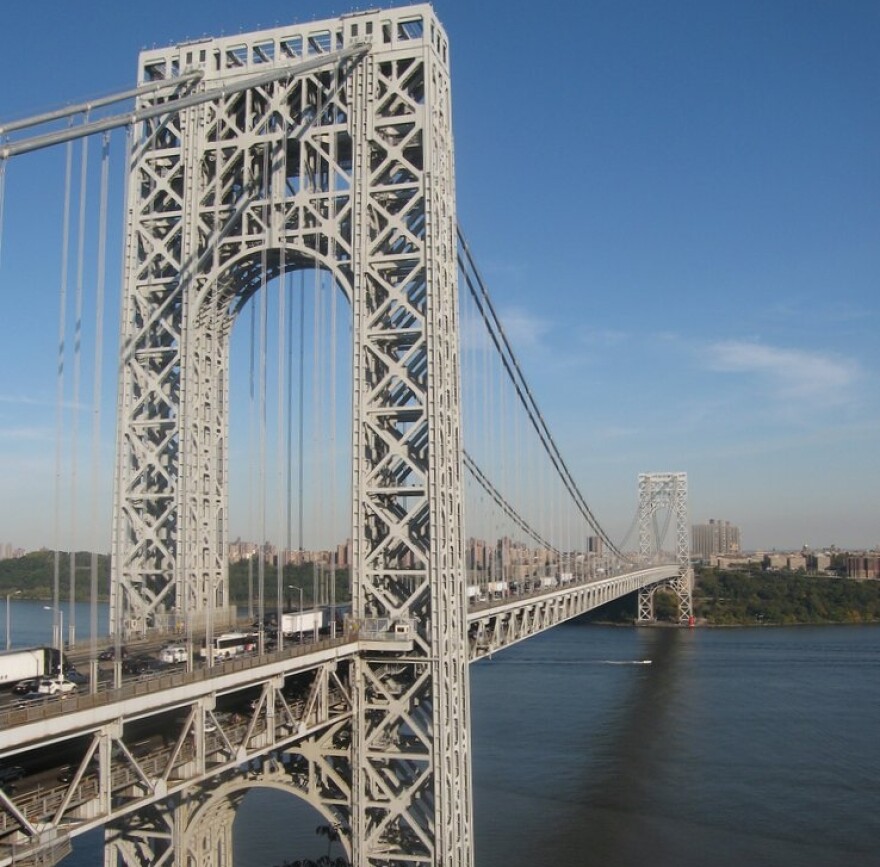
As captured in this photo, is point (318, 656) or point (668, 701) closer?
point (318, 656)

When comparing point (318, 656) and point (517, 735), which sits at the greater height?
point (318, 656)

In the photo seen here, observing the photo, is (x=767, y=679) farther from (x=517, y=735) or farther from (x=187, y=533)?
(x=187, y=533)

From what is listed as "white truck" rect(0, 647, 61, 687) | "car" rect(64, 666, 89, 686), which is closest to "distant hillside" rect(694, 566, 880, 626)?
"car" rect(64, 666, 89, 686)

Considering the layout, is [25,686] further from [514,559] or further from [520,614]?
[514,559]

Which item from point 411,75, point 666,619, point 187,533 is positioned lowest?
point 666,619

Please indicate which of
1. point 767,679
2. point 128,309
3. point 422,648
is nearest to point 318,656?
point 422,648

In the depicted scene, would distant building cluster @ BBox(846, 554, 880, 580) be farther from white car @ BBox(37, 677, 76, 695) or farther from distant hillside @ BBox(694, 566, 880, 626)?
white car @ BBox(37, 677, 76, 695)

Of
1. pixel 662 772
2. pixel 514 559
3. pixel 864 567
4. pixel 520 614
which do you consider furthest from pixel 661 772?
pixel 864 567
